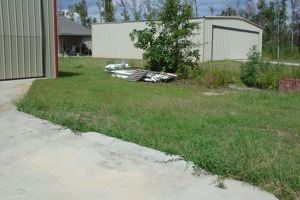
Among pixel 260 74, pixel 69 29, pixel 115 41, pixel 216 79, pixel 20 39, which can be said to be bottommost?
pixel 216 79

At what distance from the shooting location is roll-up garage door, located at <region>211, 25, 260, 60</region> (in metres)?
25.2

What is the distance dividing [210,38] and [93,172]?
71.0 ft

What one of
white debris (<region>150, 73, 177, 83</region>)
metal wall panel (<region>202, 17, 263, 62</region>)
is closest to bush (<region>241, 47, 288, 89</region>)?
white debris (<region>150, 73, 177, 83</region>)

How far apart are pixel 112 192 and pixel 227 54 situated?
83.2 feet

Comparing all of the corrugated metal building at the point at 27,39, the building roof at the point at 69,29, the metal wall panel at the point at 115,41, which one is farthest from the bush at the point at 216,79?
the building roof at the point at 69,29

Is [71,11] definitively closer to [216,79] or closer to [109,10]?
[109,10]

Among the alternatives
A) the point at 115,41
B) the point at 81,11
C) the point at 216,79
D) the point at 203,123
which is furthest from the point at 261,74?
the point at 81,11

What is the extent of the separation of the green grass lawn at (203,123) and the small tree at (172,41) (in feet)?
13.3

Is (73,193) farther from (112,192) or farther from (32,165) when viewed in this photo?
(32,165)

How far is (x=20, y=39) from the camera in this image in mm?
11742

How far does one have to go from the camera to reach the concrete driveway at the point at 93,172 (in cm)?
324

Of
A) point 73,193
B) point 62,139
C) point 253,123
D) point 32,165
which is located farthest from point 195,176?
point 253,123

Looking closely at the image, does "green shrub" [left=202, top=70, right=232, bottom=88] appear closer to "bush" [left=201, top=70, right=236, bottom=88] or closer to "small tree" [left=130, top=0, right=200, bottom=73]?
"bush" [left=201, top=70, right=236, bottom=88]

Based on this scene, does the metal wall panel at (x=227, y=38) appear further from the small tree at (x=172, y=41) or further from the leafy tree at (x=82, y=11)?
the leafy tree at (x=82, y=11)
